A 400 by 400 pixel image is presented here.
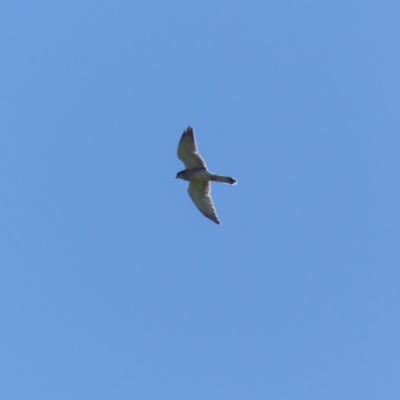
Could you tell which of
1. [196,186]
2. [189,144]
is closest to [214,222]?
[196,186]

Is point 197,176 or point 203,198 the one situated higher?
point 197,176

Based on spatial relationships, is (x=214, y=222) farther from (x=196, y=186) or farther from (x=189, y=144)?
(x=189, y=144)

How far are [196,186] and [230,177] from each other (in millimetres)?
1597

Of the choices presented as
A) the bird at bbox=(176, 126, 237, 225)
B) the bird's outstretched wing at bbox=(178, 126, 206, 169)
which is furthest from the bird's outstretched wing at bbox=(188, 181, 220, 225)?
the bird's outstretched wing at bbox=(178, 126, 206, 169)

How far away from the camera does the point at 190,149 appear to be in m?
22.4

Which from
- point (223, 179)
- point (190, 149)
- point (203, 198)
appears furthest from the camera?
point (203, 198)

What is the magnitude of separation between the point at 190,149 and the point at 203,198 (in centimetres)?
188

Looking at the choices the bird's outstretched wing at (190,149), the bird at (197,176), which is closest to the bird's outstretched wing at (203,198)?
the bird at (197,176)

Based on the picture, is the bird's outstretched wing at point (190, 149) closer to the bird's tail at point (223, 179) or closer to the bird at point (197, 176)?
the bird at point (197, 176)

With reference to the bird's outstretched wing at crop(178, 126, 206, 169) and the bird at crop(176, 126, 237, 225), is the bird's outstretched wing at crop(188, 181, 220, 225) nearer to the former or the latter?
the bird at crop(176, 126, 237, 225)

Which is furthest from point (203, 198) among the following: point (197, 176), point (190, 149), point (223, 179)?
point (190, 149)

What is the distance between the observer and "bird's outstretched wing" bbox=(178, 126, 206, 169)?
2227cm

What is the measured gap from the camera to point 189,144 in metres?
22.3

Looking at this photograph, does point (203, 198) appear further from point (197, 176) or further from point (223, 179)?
point (223, 179)
